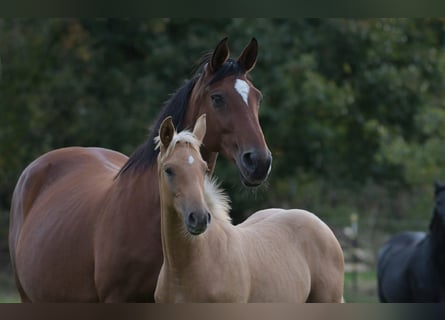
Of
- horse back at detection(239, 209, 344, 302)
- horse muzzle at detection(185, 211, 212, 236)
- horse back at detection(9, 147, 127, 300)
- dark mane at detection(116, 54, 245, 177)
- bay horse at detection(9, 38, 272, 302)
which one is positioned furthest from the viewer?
horse back at detection(9, 147, 127, 300)

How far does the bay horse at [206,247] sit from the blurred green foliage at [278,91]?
31.0ft

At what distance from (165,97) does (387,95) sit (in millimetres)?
4122

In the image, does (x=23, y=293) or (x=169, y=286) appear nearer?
(x=169, y=286)

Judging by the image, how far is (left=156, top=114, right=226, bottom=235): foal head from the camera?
369cm

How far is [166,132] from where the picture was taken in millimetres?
3949

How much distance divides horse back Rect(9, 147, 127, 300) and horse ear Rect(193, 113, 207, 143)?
91 cm

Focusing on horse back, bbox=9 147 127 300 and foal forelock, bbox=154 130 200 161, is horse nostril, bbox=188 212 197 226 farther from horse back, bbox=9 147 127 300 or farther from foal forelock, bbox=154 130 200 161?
horse back, bbox=9 147 127 300

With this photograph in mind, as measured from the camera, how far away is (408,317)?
3059 millimetres

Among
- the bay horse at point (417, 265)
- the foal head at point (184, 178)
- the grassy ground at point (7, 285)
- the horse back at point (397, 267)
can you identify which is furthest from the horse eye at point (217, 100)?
the grassy ground at point (7, 285)

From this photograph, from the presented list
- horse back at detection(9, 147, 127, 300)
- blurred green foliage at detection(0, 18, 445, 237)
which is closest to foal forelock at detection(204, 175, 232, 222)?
horse back at detection(9, 147, 127, 300)

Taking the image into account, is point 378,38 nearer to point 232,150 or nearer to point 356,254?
point 356,254

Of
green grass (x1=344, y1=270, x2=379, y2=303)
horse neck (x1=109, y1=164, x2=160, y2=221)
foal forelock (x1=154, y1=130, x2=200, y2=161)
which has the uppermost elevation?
foal forelock (x1=154, y1=130, x2=200, y2=161)

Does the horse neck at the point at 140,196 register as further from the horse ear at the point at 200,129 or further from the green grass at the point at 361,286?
the green grass at the point at 361,286

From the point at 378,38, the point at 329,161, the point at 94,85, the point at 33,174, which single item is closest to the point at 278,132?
the point at 329,161
